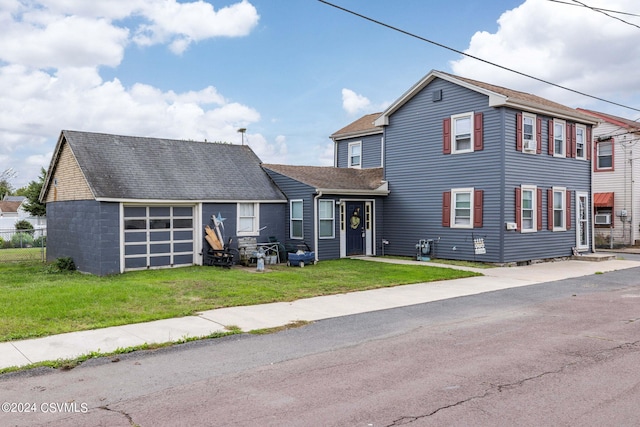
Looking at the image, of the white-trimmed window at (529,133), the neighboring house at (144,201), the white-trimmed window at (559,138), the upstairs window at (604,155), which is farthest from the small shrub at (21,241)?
the upstairs window at (604,155)

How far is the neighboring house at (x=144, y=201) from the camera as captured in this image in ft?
49.6

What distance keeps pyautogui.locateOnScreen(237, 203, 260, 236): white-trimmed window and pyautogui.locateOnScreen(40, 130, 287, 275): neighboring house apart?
3 centimetres

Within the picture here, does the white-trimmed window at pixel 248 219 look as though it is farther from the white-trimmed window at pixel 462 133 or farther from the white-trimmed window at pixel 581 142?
the white-trimmed window at pixel 581 142

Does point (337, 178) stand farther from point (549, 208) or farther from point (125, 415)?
point (125, 415)

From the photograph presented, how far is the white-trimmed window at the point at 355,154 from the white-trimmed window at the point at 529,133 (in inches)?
324

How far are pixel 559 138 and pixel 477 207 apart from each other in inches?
188

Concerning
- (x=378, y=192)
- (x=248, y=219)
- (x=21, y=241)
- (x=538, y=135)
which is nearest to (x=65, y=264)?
(x=248, y=219)

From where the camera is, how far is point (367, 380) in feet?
18.3

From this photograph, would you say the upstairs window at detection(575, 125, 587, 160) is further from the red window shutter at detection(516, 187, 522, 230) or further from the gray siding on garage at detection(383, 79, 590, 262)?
the red window shutter at detection(516, 187, 522, 230)

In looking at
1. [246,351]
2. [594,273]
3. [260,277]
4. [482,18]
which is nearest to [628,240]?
[594,273]

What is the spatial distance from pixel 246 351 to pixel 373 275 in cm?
798

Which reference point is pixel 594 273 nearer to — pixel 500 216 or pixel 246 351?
pixel 500 216

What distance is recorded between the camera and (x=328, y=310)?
985cm

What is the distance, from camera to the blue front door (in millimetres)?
19812
